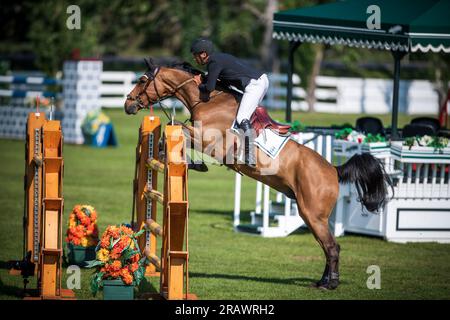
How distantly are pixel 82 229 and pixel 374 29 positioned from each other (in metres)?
5.41

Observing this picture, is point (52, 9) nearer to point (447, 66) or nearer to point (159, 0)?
point (159, 0)

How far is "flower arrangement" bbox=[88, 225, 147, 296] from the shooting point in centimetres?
834

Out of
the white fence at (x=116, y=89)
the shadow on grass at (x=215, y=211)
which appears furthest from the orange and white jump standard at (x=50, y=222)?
the white fence at (x=116, y=89)

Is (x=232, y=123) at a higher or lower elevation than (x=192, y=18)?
lower

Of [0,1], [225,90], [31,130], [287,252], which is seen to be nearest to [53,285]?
[31,130]

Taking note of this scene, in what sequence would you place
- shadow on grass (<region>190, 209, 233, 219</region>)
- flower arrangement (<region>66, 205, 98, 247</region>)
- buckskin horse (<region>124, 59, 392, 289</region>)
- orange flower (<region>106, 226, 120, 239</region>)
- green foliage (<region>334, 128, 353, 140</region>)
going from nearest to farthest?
orange flower (<region>106, 226, 120, 239</region>)
buckskin horse (<region>124, 59, 392, 289</region>)
flower arrangement (<region>66, 205, 98, 247</region>)
green foliage (<region>334, 128, 353, 140</region>)
shadow on grass (<region>190, 209, 233, 219</region>)

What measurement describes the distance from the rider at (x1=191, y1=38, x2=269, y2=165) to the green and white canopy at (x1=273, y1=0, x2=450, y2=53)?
3.33m

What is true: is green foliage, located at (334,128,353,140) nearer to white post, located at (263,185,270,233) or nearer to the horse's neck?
white post, located at (263,185,270,233)

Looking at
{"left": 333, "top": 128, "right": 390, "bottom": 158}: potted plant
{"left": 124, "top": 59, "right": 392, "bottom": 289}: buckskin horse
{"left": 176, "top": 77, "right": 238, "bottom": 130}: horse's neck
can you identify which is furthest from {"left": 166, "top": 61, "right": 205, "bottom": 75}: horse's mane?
{"left": 333, "top": 128, "right": 390, "bottom": 158}: potted plant

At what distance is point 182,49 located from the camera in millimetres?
34750

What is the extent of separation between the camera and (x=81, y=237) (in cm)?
1030

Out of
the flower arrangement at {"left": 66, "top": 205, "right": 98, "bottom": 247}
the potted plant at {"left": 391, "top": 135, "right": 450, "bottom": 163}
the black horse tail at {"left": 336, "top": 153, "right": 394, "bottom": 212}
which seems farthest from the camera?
the potted plant at {"left": 391, "top": 135, "right": 450, "bottom": 163}

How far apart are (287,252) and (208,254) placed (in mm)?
1141

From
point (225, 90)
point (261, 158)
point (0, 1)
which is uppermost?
point (0, 1)
